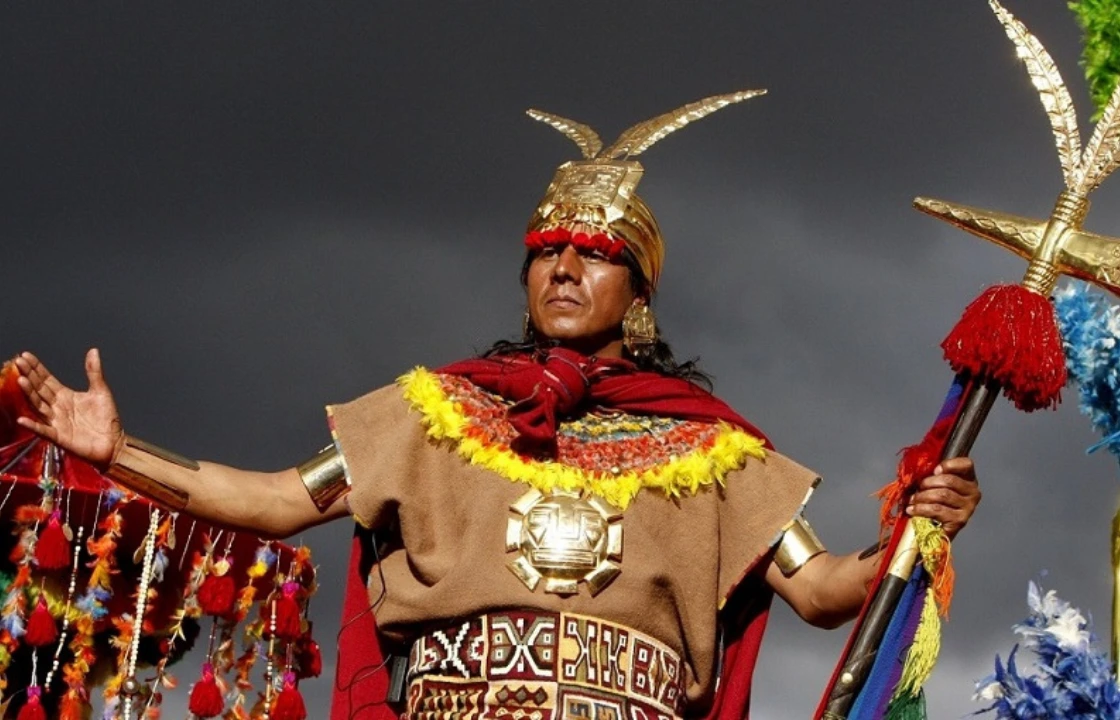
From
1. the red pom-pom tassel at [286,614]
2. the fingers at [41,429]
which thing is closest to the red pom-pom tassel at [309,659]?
the red pom-pom tassel at [286,614]

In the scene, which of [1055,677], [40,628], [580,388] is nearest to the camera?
[1055,677]

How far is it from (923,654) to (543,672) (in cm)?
98

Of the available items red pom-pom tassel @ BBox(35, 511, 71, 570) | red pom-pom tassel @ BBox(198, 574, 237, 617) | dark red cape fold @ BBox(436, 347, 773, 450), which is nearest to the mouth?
dark red cape fold @ BBox(436, 347, 773, 450)

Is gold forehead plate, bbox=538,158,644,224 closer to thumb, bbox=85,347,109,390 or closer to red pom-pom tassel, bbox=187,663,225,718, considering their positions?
thumb, bbox=85,347,109,390

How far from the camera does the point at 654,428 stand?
6.14 metres

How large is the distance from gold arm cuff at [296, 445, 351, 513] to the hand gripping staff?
4.97 ft

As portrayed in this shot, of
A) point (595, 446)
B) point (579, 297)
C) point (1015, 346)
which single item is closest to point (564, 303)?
point (579, 297)

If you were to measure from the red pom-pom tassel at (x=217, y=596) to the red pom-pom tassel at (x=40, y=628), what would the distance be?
704 millimetres

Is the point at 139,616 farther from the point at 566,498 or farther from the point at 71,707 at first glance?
the point at 566,498

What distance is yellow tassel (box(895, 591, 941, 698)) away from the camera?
5.48 m

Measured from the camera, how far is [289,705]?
8.36 meters

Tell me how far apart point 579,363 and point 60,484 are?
304 centimetres

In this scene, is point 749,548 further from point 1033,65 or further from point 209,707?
point 209,707

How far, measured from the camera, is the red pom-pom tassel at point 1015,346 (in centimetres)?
545
